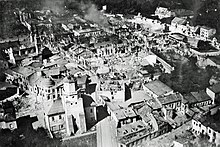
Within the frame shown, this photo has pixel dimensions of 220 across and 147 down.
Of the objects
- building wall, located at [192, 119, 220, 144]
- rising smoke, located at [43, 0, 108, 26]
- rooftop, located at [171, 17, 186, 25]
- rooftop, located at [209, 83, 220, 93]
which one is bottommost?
building wall, located at [192, 119, 220, 144]

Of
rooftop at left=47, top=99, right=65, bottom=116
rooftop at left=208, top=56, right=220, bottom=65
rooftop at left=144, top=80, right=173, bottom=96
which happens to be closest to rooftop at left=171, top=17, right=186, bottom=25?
rooftop at left=208, top=56, right=220, bottom=65

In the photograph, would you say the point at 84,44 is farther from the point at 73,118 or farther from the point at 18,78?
the point at 73,118

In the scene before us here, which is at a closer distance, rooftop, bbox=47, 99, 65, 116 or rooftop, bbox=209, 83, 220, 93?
rooftop, bbox=47, 99, 65, 116

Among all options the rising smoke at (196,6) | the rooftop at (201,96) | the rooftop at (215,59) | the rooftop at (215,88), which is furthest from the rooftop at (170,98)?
the rising smoke at (196,6)

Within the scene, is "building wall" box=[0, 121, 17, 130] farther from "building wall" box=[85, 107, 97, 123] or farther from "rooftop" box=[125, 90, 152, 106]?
"rooftop" box=[125, 90, 152, 106]

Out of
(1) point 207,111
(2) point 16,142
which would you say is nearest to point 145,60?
(1) point 207,111

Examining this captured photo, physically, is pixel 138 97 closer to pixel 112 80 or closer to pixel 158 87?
pixel 158 87

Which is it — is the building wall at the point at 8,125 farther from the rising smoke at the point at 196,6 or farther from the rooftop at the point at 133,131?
the rising smoke at the point at 196,6
